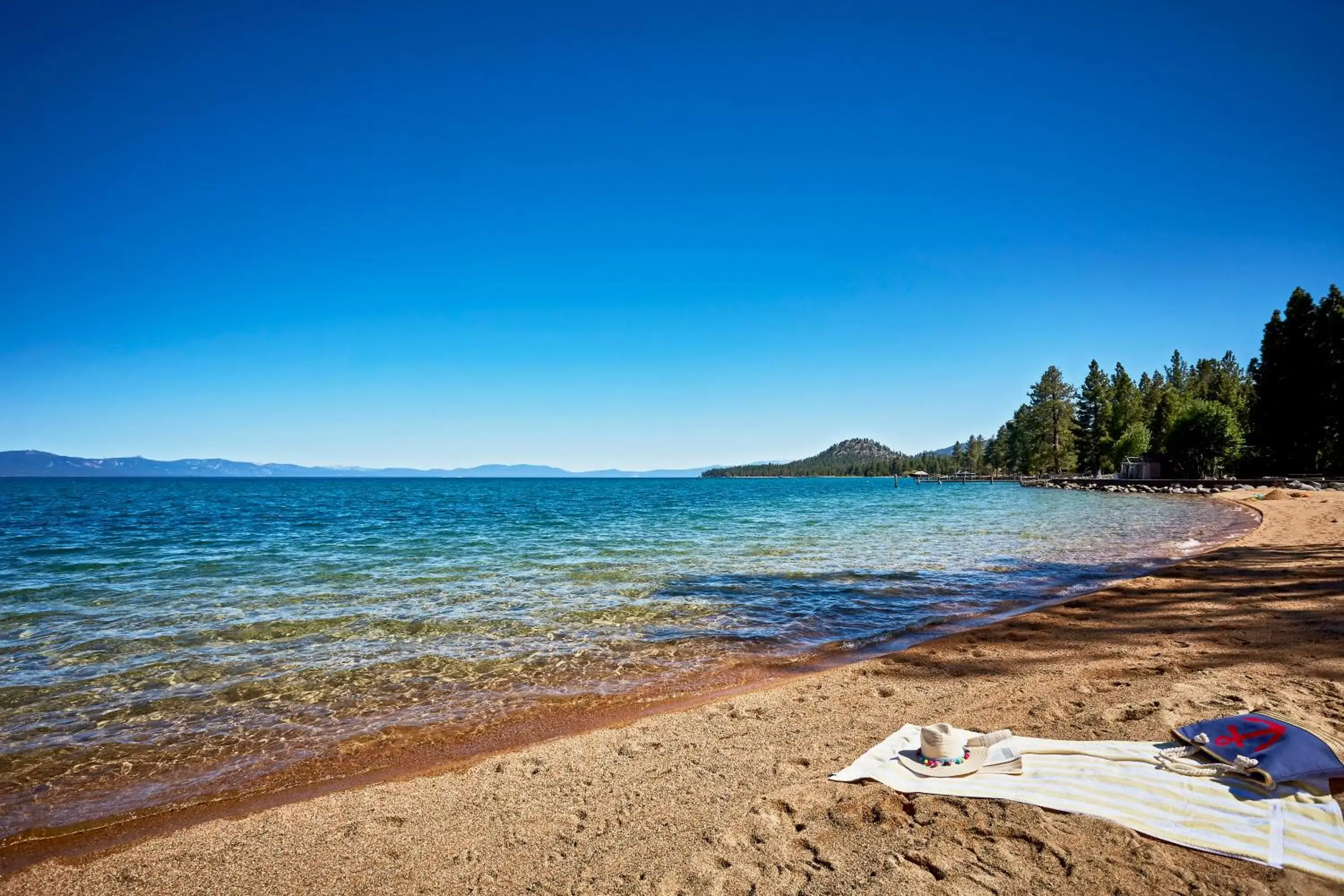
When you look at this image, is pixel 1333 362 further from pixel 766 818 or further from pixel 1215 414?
pixel 766 818

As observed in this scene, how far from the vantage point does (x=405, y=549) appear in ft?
75.2

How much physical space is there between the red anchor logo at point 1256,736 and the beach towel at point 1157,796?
0.42 meters

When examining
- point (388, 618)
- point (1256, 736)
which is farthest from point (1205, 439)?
point (388, 618)

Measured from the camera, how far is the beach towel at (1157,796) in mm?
3736

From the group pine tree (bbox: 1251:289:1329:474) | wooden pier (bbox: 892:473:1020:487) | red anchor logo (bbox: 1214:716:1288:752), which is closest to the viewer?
red anchor logo (bbox: 1214:716:1288:752)

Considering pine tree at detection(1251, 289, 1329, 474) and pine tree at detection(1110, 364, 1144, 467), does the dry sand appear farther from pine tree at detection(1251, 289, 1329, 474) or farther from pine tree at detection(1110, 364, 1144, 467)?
pine tree at detection(1110, 364, 1144, 467)

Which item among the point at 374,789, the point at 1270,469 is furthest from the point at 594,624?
the point at 1270,469

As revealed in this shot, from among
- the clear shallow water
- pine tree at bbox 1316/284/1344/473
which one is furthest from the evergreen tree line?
the clear shallow water

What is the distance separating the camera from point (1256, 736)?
16.1 feet

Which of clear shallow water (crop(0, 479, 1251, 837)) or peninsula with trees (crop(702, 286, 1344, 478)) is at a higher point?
peninsula with trees (crop(702, 286, 1344, 478))

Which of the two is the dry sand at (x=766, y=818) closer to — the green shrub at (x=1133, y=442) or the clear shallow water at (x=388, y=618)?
the clear shallow water at (x=388, y=618)

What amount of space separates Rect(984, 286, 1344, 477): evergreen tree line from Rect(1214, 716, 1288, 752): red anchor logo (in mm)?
70125

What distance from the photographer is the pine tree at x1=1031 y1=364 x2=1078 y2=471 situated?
325 feet

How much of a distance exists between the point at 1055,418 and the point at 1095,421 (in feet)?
20.2
